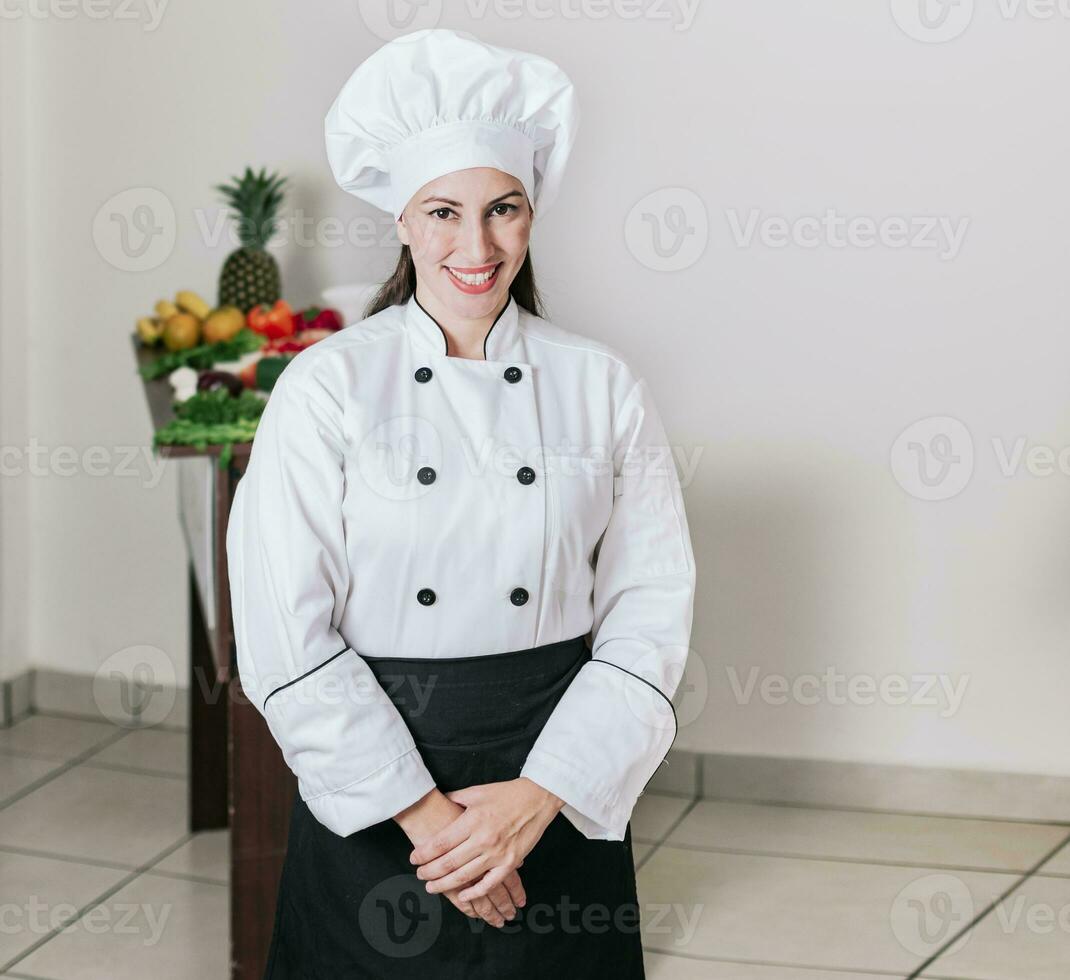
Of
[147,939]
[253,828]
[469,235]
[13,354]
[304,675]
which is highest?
[469,235]

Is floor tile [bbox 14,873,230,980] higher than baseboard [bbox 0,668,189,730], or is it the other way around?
floor tile [bbox 14,873,230,980]

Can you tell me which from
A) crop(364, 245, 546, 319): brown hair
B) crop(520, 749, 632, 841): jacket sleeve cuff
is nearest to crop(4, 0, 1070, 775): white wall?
crop(364, 245, 546, 319): brown hair

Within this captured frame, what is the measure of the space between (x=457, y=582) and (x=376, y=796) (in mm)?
244

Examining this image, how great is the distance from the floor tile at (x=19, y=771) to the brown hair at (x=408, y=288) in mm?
2113

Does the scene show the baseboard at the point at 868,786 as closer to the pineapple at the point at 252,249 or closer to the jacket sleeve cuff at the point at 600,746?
the pineapple at the point at 252,249

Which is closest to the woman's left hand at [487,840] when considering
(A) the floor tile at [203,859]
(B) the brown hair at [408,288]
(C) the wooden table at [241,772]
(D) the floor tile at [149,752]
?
(B) the brown hair at [408,288]

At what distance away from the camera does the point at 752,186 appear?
300cm

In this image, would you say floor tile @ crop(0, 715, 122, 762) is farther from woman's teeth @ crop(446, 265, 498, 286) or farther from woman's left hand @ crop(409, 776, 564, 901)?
woman's teeth @ crop(446, 265, 498, 286)

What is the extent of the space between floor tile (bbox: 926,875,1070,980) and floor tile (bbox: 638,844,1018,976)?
4cm

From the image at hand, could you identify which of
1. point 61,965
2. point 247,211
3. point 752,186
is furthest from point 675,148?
point 61,965

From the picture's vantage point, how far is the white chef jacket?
1.43m

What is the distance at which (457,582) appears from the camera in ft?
4.83

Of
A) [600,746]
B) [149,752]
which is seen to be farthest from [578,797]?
[149,752]

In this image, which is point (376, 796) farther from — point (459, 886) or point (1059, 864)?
point (1059, 864)
